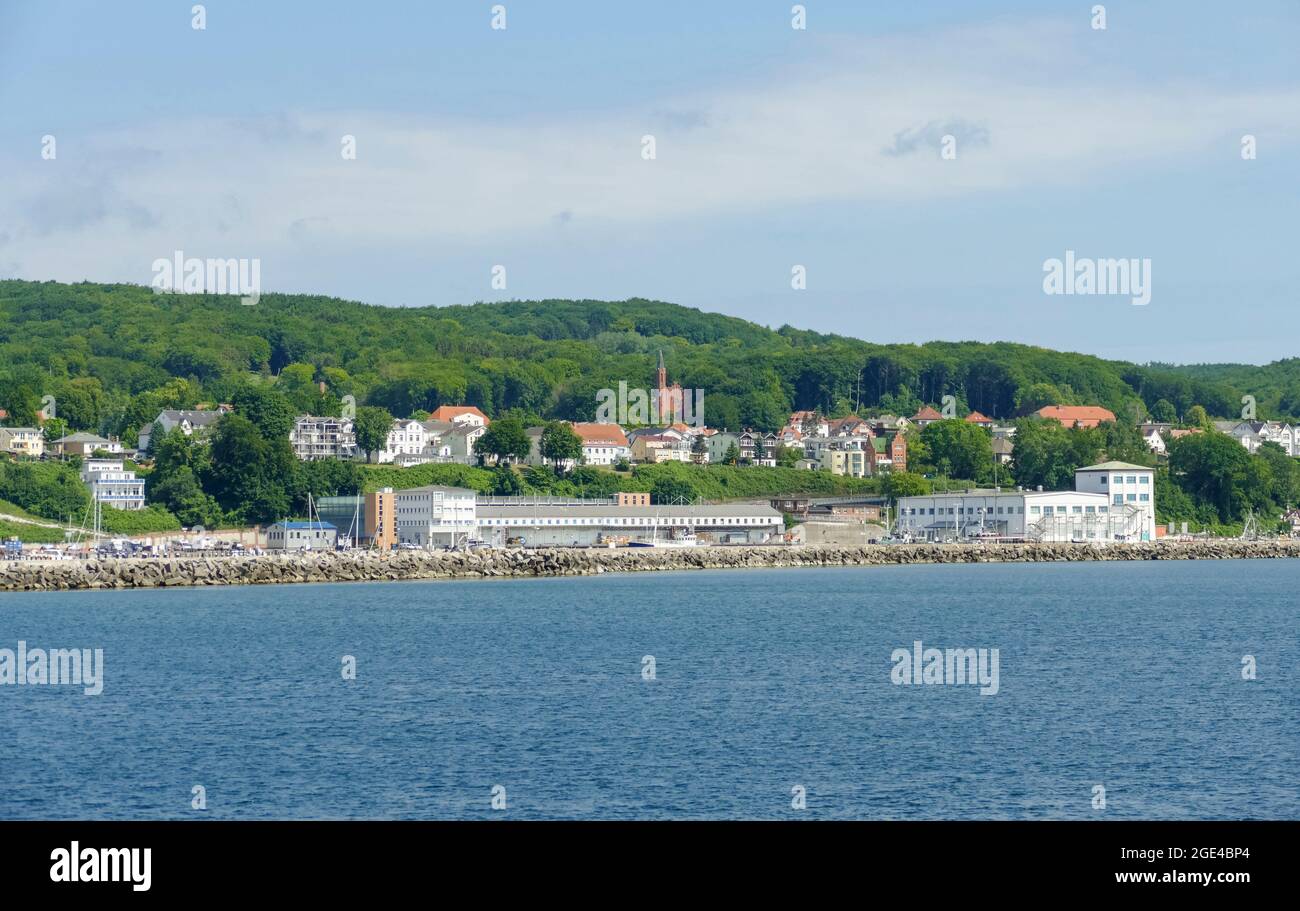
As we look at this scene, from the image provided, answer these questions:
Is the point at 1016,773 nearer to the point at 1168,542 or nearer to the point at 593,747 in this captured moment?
the point at 593,747

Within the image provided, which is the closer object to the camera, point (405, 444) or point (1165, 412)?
point (405, 444)

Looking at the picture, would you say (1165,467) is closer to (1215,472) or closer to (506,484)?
(1215,472)

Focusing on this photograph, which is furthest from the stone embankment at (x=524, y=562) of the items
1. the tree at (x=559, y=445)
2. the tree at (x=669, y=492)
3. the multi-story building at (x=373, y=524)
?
the tree at (x=559, y=445)

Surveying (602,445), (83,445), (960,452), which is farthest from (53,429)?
(960,452)

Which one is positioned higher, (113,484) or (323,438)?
(323,438)

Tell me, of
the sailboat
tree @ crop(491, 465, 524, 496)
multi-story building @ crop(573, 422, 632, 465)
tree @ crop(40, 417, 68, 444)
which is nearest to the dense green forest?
tree @ crop(491, 465, 524, 496)
